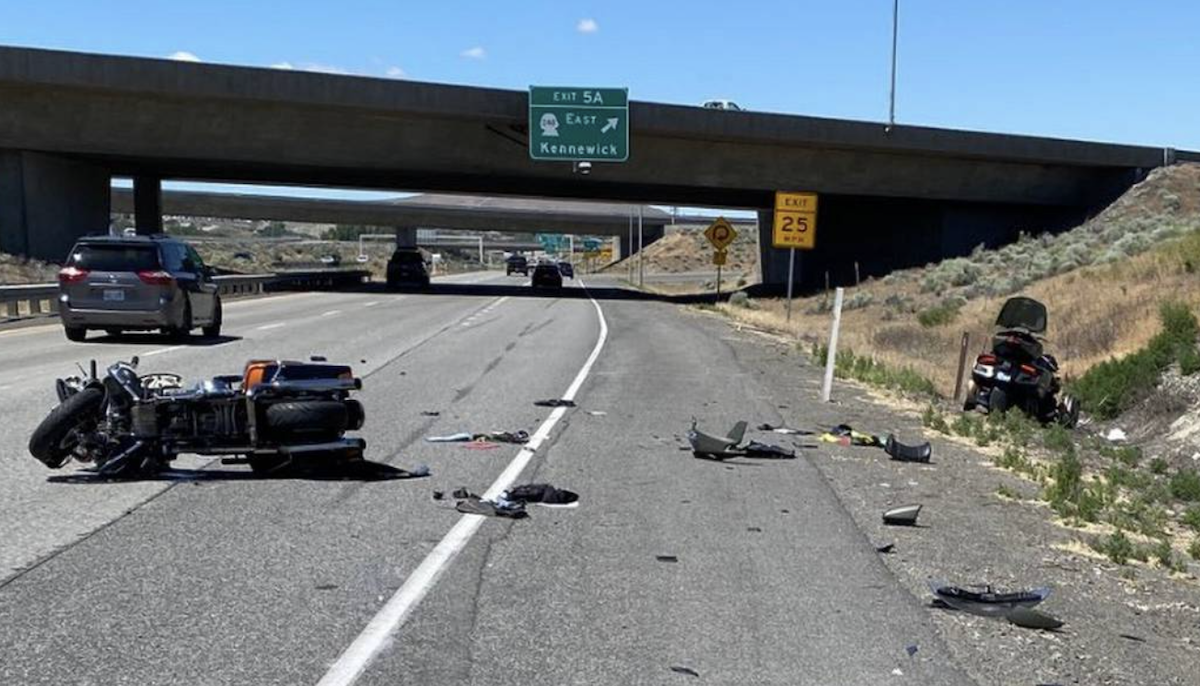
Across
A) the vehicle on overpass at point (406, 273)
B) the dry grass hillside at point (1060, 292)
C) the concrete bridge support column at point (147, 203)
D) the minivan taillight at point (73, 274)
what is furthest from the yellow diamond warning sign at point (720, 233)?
the concrete bridge support column at point (147, 203)

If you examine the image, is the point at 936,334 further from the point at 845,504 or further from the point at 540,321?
the point at 845,504

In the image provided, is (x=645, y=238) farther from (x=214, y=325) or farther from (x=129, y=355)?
(x=129, y=355)

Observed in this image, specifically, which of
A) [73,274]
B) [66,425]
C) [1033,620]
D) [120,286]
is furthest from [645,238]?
[1033,620]

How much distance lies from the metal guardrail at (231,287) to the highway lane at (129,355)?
172cm

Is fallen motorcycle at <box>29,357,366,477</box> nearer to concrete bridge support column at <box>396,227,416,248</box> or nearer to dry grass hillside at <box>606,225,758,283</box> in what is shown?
dry grass hillside at <box>606,225,758,283</box>

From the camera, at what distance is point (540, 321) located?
35281 mm

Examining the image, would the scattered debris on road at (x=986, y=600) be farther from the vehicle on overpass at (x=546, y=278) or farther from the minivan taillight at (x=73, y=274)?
the vehicle on overpass at (x=546, y=278)

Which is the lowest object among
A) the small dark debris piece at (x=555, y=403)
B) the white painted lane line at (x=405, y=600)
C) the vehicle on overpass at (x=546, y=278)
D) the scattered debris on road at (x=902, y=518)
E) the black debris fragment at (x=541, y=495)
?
the vehicle on overpass at (x=546, y=278)

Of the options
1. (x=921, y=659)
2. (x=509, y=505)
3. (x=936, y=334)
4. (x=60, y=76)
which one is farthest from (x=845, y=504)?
(x=60, y=76)

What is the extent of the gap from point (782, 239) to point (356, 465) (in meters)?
23.6

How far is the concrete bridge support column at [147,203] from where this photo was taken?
180 ft

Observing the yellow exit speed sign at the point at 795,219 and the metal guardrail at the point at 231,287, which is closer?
the metal guardrail at the point at 231,287

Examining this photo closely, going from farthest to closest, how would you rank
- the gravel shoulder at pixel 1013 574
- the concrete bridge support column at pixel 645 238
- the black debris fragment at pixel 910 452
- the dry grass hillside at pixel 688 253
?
the concrete bridge support column at pixel 645 238 → the dry grass hillside at pixel 688 253 → the black debris fragment at pixel 910 452 → the gravel shoulder at pixel 1013 574

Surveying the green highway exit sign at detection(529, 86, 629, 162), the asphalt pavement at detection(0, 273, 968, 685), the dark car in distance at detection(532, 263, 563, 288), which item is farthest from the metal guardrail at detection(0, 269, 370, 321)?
the asphalt pavement at detection(0, 273, 968, 685)
